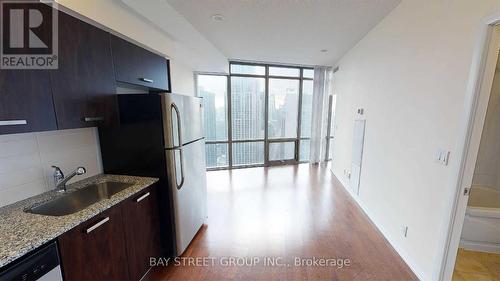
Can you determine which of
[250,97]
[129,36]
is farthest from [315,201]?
[129,36]

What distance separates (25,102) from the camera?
111cm

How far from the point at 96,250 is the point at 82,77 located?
1199 mm

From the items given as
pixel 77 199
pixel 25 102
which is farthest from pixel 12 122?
pixel 77 199

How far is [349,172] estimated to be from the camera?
380 centimetres

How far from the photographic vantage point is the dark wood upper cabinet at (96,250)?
1.13 m

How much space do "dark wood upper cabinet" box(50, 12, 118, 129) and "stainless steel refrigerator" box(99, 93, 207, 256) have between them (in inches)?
9.2

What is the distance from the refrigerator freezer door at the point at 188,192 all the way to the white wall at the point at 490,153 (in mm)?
3921

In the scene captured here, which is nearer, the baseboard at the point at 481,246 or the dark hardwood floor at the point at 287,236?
the dark hardwood floor at the point at 287,236

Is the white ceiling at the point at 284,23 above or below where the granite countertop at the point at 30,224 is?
above

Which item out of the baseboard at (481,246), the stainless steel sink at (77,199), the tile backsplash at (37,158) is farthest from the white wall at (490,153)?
the tile backsplash at (37,158)

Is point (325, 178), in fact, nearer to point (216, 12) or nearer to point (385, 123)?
point (385, 123)

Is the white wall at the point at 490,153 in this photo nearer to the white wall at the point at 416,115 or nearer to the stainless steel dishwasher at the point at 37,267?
the white wall at the point at 416,115

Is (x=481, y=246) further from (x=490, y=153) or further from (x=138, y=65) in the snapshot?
(x=138, y=65)

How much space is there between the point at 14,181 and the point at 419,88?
11.5ft
